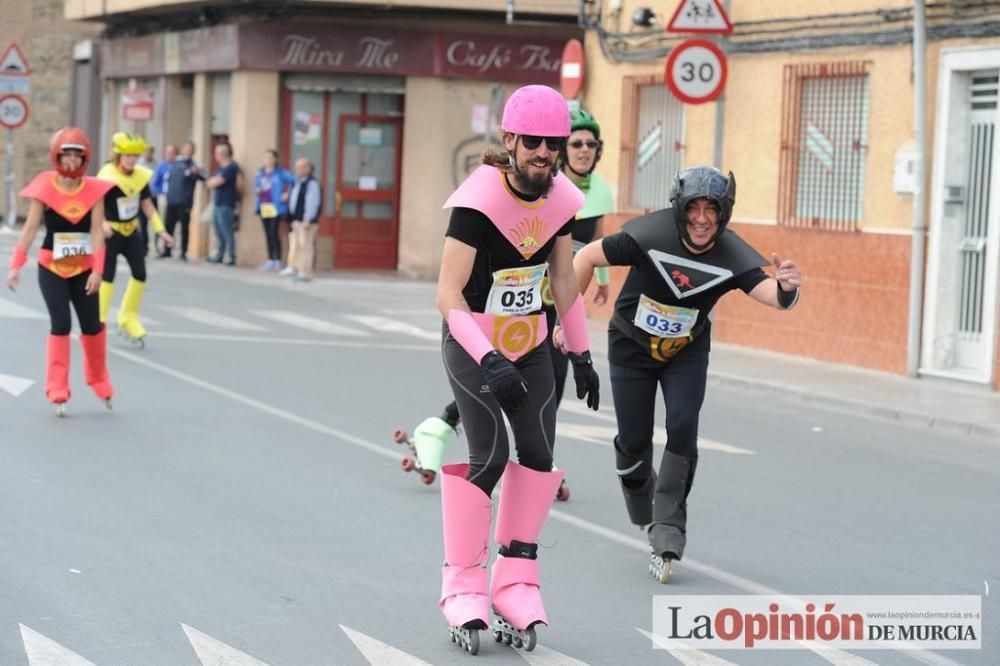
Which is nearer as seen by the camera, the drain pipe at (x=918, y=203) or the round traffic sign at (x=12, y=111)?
the drain pipe at (x=918, y=203)

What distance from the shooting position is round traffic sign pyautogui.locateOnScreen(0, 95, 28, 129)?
112 ft

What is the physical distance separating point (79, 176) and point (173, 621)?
A: 622cm

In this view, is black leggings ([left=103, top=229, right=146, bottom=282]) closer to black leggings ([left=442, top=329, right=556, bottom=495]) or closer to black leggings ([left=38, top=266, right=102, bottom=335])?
black leggings ([left=38, top=266, right=102, bottom=335])

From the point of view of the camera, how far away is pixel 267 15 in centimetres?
3105

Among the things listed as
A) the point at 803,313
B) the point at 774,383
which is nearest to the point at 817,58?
the point at 803,313

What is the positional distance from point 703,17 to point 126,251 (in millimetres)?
5868

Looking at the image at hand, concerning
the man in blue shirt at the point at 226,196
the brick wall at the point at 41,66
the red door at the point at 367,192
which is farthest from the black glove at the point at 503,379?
the brick wall at the point at 41,66

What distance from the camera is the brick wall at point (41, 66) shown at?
145 feet

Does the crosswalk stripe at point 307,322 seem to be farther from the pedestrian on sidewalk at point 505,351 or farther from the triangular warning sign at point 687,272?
the pedestrian on sidewalk at point 505,351

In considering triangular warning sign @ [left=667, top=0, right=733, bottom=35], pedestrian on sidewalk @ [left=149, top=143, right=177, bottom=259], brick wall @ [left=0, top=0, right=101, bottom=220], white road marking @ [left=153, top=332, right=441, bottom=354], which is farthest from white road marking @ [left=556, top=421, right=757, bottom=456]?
brick wall @ [left=0, top=0, right=101, bottom=220]

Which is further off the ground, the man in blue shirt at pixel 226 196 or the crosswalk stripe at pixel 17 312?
the man in blue shirt at pixel 226 196

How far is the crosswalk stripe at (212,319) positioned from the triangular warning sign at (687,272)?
12.1 meters

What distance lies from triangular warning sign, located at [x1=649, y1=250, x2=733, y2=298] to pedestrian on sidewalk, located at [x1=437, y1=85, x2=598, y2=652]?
1123mm

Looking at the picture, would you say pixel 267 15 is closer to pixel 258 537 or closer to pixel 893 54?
pixel 893 54
